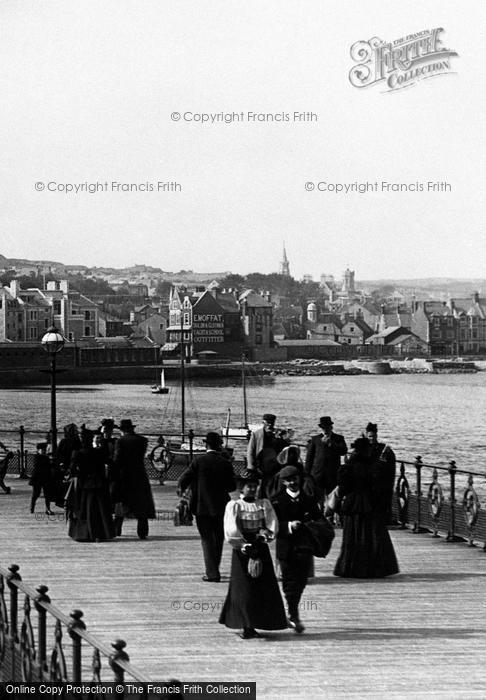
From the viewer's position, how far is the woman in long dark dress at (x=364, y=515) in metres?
9.81

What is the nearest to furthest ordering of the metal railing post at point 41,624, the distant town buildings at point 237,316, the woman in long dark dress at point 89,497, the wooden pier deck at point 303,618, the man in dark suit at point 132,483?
1. the metal railing post at point 41,624
2. the wooden pier deck at point 303,618
3. the woman in long dark dress at point 89,497
4. the man in dark suit at point 132,483
5. the distant town buildings at point 237,316

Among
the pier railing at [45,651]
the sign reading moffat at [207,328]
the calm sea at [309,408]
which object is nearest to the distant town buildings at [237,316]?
the sign reading moffat at [207,328]

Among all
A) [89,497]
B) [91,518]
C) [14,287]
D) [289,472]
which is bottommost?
[91,518]

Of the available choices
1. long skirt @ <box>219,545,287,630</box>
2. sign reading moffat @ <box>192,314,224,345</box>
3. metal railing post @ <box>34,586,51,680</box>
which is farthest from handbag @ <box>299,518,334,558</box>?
sign reading moffat @ <box>192,314,224,345</box>

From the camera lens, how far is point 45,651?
5574 mm

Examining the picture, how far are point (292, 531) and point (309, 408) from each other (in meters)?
68.2

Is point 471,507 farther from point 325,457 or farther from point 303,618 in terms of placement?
point 303,618

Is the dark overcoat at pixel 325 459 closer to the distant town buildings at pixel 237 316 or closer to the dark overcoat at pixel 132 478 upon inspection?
the dark overcoat at pixel 132 478

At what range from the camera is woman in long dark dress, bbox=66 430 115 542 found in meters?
11.6

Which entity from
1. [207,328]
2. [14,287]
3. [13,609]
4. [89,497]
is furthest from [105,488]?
[207,328]

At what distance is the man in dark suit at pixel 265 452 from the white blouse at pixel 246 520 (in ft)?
9.92

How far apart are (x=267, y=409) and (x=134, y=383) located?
22.4 meters

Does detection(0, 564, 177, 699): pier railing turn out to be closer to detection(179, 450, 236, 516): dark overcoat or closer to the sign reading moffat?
detection(179, 450, 236, 516): dark overcoat

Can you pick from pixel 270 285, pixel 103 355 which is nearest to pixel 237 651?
pixel 103 355
